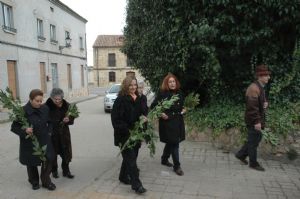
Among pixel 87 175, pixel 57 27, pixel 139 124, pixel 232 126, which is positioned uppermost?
pixel 57 27

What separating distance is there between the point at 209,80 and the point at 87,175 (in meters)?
4.05

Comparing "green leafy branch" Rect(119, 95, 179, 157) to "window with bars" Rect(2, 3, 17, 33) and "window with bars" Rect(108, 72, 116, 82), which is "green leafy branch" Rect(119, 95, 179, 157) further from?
"window with bars" Rect(108, 72, 116, 82)

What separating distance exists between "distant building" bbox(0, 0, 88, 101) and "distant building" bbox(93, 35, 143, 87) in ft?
71.2

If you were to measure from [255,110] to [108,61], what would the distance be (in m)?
50.9

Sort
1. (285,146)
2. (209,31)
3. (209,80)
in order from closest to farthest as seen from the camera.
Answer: (285,146) < (209,31) < (209,80)

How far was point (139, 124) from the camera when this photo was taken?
4.84 m

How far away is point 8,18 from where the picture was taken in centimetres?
1855

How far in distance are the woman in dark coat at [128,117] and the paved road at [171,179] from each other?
290 mm

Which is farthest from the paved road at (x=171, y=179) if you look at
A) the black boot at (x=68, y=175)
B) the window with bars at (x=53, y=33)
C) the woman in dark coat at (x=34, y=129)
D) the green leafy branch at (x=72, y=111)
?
the window with bars at (x=53, y=33)

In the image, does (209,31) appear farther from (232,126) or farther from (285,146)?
(285,146)

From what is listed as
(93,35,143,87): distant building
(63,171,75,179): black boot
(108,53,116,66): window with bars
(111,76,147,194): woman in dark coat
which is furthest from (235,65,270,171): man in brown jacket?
(108,53,116,66): window with bars

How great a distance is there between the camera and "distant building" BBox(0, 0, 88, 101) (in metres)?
18.5

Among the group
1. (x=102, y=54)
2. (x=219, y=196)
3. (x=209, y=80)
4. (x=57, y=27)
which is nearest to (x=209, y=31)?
(x=209, y=80)

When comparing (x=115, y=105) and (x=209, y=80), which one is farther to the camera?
(x=209, y=80)
